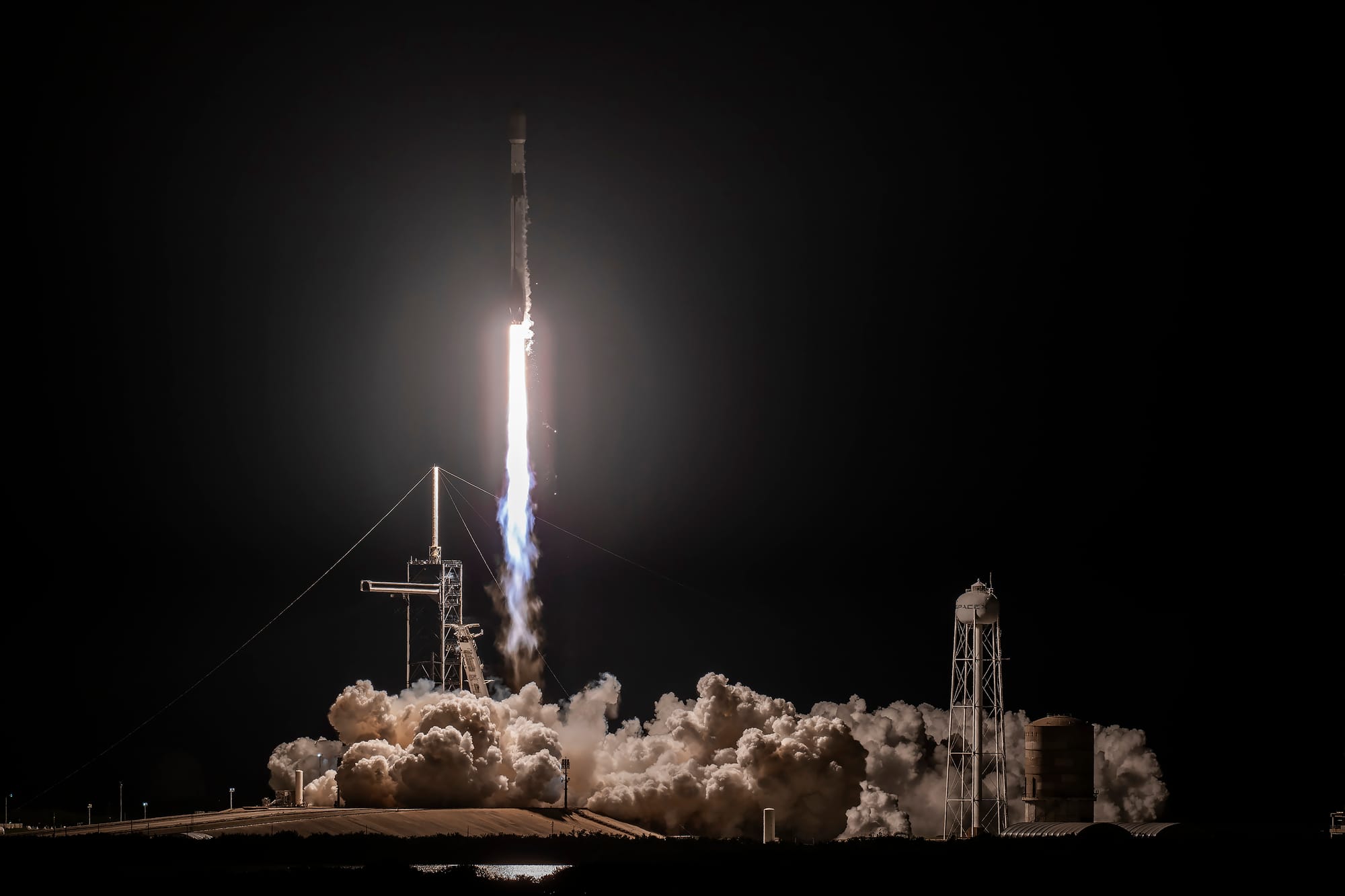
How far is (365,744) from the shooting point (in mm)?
98812

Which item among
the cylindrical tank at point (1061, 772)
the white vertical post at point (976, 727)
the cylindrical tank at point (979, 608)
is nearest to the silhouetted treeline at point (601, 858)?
the white vertical post at point (976, 727)

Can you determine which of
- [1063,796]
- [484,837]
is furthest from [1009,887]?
[484,837]

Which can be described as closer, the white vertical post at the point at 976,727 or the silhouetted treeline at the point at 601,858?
the silhouetted treeline at the point at 601,858

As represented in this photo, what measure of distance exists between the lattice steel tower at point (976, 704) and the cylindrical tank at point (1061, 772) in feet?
5.71

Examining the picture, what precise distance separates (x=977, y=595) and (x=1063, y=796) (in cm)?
959

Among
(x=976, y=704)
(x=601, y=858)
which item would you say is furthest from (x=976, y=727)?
(x=601, y=858)

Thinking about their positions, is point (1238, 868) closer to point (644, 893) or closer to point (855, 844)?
point (855, 844)

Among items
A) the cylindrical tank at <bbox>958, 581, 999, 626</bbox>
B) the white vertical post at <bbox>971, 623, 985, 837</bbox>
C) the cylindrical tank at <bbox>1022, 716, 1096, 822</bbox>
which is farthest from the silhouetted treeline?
the cylindrical tank at <bbox>958, 581, 999, 626</bbox>

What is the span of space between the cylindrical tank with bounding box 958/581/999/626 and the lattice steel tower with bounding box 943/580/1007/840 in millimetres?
29

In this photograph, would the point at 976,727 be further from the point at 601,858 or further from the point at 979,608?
the point at 601,858

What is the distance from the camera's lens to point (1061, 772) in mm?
96812

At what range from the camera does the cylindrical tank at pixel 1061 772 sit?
96625 mm

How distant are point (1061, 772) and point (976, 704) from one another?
538cm

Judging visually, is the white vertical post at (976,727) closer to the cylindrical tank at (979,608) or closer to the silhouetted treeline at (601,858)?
the cylindrical tank at (979,608)
